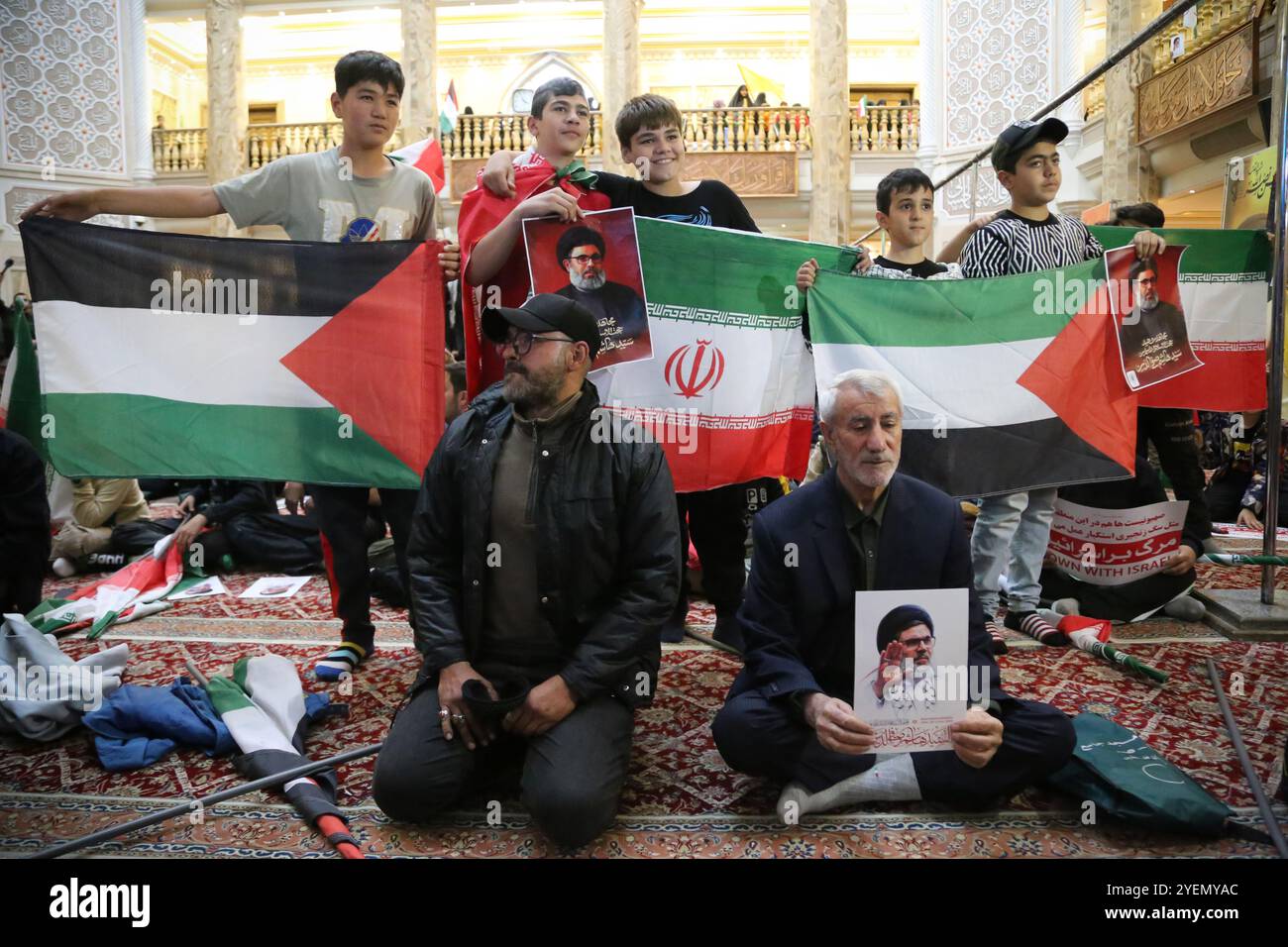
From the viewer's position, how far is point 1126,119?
10391 mm

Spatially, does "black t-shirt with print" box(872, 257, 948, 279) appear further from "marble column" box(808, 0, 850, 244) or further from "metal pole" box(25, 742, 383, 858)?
"marble column" box(808, 0, 850, 244)

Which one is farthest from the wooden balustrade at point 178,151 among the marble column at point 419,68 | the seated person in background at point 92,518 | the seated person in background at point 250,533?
the seated person in background at point 250,533

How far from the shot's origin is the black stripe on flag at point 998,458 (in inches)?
135

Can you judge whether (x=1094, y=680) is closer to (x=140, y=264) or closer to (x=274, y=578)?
(x=140, y=264)

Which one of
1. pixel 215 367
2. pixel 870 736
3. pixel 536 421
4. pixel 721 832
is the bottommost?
pixel 721 832

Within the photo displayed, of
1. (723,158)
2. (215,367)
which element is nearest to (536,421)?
(215,367)

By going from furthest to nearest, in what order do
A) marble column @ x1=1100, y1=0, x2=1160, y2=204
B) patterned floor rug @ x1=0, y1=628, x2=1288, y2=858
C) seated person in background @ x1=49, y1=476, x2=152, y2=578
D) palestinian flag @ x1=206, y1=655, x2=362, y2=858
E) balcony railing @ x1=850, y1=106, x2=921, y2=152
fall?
balcony railing @ x1=850, y1=106, x2=921, y2=152 < marble column @ x1=1100, y1=0, x2=1160, y2=204 < seated person in background @ x1=49, y1=476, x2=152, y2=578 < palestinian flag @ x1=206, y1=655, x2=362, y2=858 < patterned floor rug @ x1=0, y1=628, x2=1288, y2=858

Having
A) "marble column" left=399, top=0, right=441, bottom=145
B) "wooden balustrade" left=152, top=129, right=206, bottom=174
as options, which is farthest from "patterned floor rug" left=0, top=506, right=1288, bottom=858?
"wooden balustrade" left=152, top=129, right=206, bottom=174

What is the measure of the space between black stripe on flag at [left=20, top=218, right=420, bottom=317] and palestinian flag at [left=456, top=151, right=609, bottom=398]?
0.26 m

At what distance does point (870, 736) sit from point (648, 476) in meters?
0.88

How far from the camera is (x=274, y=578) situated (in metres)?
4.83

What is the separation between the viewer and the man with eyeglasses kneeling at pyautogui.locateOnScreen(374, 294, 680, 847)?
7.03 feet

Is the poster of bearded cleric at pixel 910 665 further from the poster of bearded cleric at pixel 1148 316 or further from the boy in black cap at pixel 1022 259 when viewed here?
the poster of bearded cleric at pixel 1148 316

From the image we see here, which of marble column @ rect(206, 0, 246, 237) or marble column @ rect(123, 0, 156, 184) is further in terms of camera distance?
marble column @ rect(206, 0, 246, 237)
